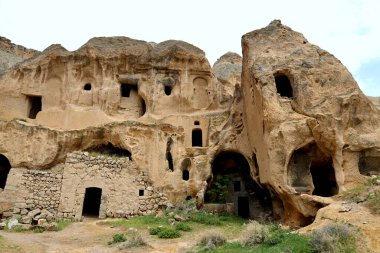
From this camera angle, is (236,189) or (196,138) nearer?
(236,189)

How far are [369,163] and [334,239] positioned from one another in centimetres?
740

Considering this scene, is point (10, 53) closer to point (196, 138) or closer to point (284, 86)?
point (196, 138)

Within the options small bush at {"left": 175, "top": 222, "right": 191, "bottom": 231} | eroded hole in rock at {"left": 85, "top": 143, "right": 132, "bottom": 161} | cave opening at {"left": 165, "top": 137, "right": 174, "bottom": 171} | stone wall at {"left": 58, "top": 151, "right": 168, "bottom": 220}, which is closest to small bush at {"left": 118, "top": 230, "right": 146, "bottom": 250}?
small bush at {"left": 175, "top": 222, "right": 191, "bottom": 231}

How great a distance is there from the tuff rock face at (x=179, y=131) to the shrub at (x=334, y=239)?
160 inches

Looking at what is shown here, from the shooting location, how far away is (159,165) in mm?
16844

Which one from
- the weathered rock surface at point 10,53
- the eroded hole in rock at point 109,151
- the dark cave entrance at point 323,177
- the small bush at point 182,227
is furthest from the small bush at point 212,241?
the weathered rock surface at point 10,53

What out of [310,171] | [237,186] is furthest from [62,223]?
[310,171]

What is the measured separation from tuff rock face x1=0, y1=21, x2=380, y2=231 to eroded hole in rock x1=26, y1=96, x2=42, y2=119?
9 centimetres

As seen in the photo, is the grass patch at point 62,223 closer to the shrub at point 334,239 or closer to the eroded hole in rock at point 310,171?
the eroded hole in rock at point 310,171

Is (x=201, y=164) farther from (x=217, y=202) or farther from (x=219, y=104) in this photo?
(x=219, y=104)

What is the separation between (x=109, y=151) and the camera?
18078mm


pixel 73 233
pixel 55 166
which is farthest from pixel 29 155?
pixel 73 233

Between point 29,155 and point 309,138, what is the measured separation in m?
12.7

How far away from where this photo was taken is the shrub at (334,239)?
7.01 meters
